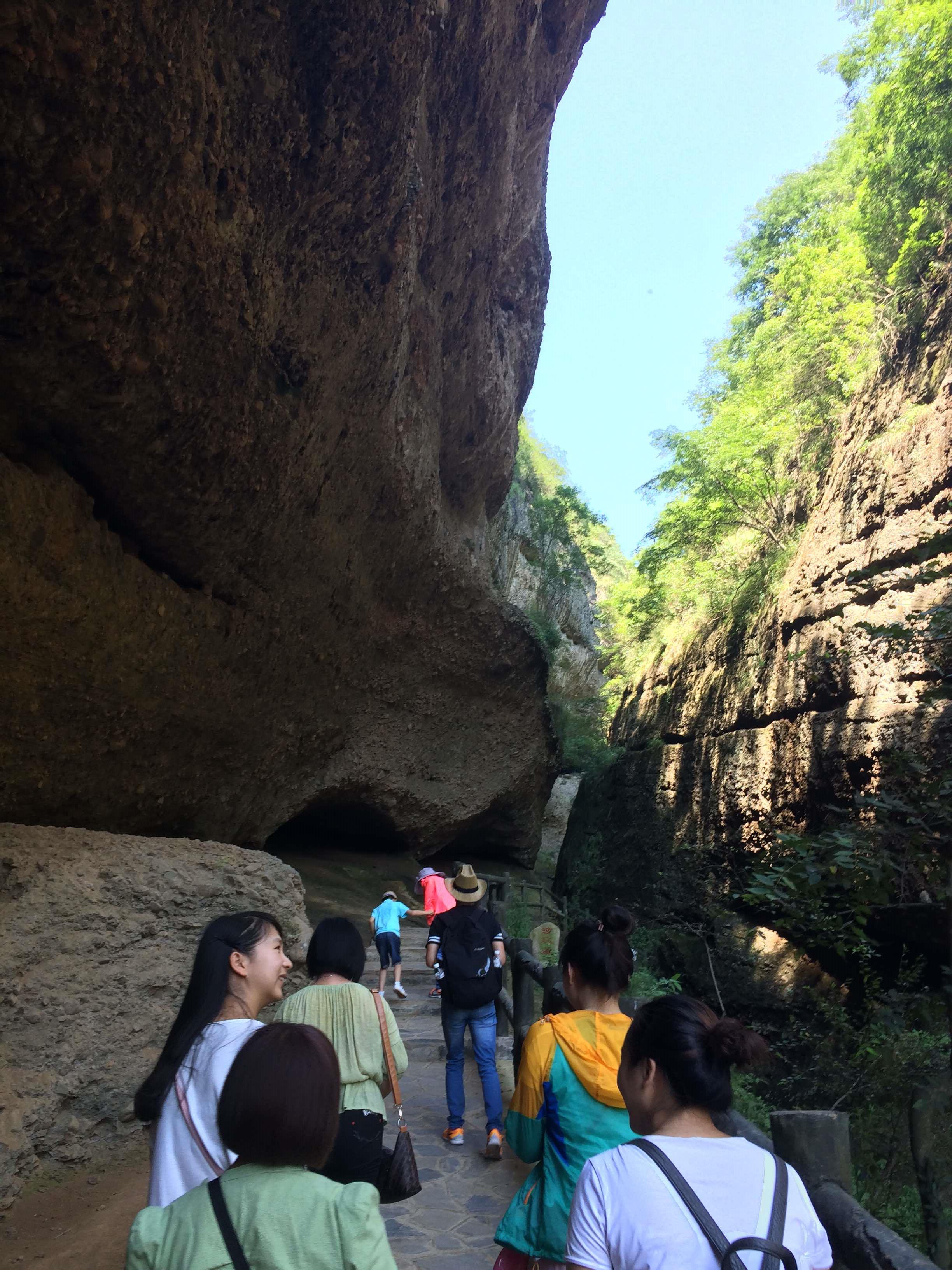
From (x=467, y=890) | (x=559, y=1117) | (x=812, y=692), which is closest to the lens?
(x=559, y=1117)

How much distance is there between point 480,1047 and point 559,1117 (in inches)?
98.8

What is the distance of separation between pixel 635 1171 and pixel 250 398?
5406 millimetres

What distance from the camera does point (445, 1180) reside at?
4.14 metres

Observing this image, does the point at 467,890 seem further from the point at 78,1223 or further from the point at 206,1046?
the point at 206,1046

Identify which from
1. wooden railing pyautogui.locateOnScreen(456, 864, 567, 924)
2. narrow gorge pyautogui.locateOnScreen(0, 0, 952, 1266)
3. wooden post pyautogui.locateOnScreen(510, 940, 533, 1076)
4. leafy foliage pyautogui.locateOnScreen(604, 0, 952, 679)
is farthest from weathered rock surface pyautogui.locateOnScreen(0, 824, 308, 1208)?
leafy foliage pyautogui.locateOnScreen(604, 0, 952, 679)

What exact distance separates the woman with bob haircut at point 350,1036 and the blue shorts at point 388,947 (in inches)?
191

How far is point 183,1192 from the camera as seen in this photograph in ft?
5.83

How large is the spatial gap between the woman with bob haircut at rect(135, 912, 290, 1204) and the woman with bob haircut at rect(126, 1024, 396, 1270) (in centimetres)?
27

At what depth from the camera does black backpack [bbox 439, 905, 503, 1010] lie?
4.27 meters

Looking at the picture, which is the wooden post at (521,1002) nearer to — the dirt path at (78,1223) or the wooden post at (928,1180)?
the wooden post at (928,1180)

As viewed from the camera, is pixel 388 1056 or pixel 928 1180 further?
pixel 928 1180

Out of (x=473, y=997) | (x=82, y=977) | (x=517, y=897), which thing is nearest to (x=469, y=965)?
(x=473, y=997)

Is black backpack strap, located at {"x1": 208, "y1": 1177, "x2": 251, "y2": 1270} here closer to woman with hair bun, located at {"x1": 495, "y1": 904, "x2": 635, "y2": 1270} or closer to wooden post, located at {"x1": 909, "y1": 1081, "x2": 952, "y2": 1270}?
woman with hair bun, located at {"x1": 495, "y1": 904, "x2": 635, "y2": 1270}

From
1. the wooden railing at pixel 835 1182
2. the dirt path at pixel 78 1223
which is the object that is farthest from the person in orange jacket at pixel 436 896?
the wooden railing at pixel 835 1182
